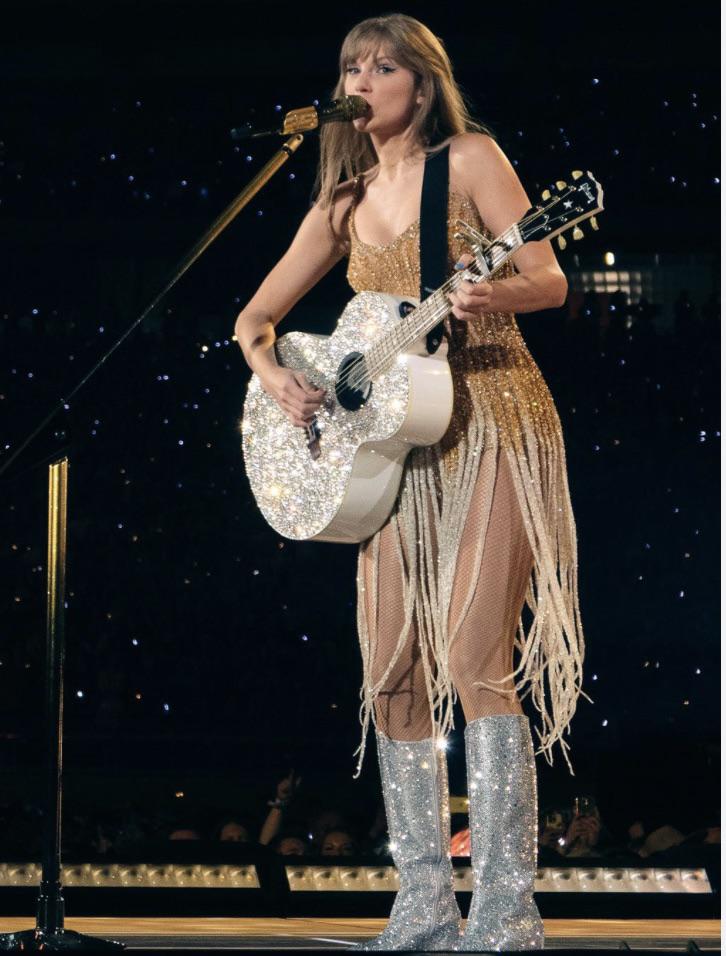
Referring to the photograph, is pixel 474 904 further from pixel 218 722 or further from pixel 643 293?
pixel 643 293

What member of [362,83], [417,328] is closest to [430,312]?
[417,328]

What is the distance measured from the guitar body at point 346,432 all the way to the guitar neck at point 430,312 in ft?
0.04

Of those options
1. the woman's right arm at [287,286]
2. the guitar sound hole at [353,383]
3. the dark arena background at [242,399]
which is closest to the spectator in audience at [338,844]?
the dark arena background at [242,399]

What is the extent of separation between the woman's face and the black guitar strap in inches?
3.9

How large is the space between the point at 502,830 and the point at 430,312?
719 millimetres

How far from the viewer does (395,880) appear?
3.09 m

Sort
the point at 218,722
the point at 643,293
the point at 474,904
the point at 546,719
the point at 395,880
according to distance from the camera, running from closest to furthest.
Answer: the point at 474,904
the point at 546,719
the point at 395,880
the point at 218,722
the point at 643,293

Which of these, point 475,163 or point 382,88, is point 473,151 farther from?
point 382,88

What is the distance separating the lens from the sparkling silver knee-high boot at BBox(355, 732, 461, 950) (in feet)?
6.97

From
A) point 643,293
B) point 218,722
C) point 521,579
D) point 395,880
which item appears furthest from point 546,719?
point 643,293

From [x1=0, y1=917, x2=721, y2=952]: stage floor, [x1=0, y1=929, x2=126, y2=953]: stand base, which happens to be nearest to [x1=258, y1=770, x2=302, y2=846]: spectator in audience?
[x1=0, y1=917, x2=721, y2=952]: stage floor

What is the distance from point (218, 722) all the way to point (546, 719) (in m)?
2.99

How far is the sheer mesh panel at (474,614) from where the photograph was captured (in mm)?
2074

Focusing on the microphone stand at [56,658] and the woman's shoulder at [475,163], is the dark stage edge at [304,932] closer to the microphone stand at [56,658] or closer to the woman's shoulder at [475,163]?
the microphone stand at [56,658]
